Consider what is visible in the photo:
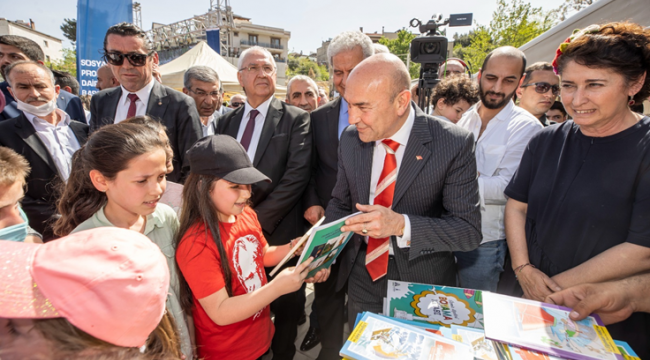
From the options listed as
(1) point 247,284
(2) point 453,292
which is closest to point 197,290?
(1) point 247,284

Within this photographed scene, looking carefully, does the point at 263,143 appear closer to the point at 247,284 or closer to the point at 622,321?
the point at 247,284

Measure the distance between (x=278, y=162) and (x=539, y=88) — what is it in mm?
2795

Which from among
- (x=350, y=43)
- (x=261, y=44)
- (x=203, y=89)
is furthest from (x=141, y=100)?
(x=261, y=44)

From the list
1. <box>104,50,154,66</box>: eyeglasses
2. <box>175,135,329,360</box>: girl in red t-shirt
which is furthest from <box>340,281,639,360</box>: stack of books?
<box>104,50,154,66</box>: eyeglasses

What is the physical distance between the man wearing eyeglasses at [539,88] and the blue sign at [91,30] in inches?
332

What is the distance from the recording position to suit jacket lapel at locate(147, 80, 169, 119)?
2.71 meters

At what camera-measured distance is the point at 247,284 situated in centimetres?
177

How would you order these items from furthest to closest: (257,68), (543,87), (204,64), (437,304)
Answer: (204,64)
(543,87)
(257,68)
(437,304)

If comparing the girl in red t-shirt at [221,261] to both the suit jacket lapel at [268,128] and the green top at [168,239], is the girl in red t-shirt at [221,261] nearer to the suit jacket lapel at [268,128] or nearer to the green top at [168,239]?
the green top at [168,239]

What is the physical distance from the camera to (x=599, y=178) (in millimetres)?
1469

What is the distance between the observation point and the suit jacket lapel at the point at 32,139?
2.50 m

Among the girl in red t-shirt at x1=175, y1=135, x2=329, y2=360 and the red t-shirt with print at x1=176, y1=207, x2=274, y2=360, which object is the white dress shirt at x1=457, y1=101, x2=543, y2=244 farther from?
the red t-shirt with print at x1=176, y1=207, x2=274, y2=360

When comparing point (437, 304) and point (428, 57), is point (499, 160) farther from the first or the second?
point (428, 57)

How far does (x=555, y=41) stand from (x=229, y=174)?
604 centimetres
